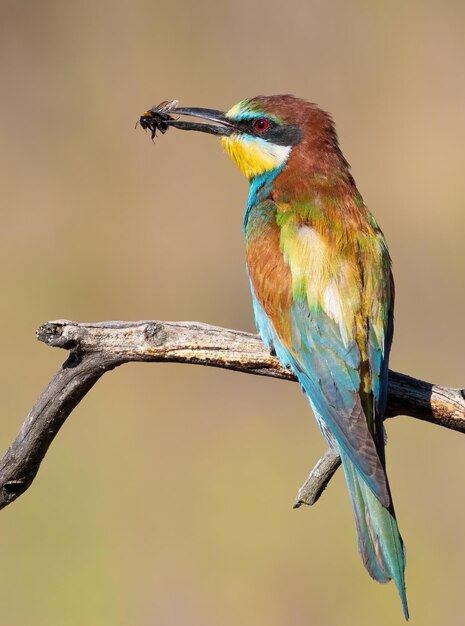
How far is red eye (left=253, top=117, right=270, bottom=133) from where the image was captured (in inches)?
149

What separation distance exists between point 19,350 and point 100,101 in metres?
1.48

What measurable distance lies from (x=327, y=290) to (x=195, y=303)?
2.86 metres

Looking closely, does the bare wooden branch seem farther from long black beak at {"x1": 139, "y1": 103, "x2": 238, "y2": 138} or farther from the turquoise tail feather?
long black beak at {"x1": 139, "y1": 103, "x2": 238, "y2": 138}

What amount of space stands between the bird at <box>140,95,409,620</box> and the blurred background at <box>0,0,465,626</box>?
1.83 m

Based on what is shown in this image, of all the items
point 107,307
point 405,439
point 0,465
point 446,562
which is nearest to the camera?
point 0,465

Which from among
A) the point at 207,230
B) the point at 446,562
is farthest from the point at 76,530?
the point at 207,230

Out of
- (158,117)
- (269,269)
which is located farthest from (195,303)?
(269,269)

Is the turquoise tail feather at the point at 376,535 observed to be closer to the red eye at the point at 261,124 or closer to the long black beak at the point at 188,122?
the red eye at the point at 261,124

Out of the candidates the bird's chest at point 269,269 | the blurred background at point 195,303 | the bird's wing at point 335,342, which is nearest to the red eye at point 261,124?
the bird's chest at point 269,269

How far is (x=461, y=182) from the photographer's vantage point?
646cm

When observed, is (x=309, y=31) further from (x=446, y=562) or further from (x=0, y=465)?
(x=0, y=465)

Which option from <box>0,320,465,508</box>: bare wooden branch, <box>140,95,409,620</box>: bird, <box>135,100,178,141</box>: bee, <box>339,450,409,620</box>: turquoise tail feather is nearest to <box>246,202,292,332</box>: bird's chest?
<box>140,95,409,620</box>: bird

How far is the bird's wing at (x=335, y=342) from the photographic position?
3.13m

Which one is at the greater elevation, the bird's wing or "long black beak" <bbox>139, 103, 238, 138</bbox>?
"long black beak" <bbox>139, 103, 238, 138</bbox>
